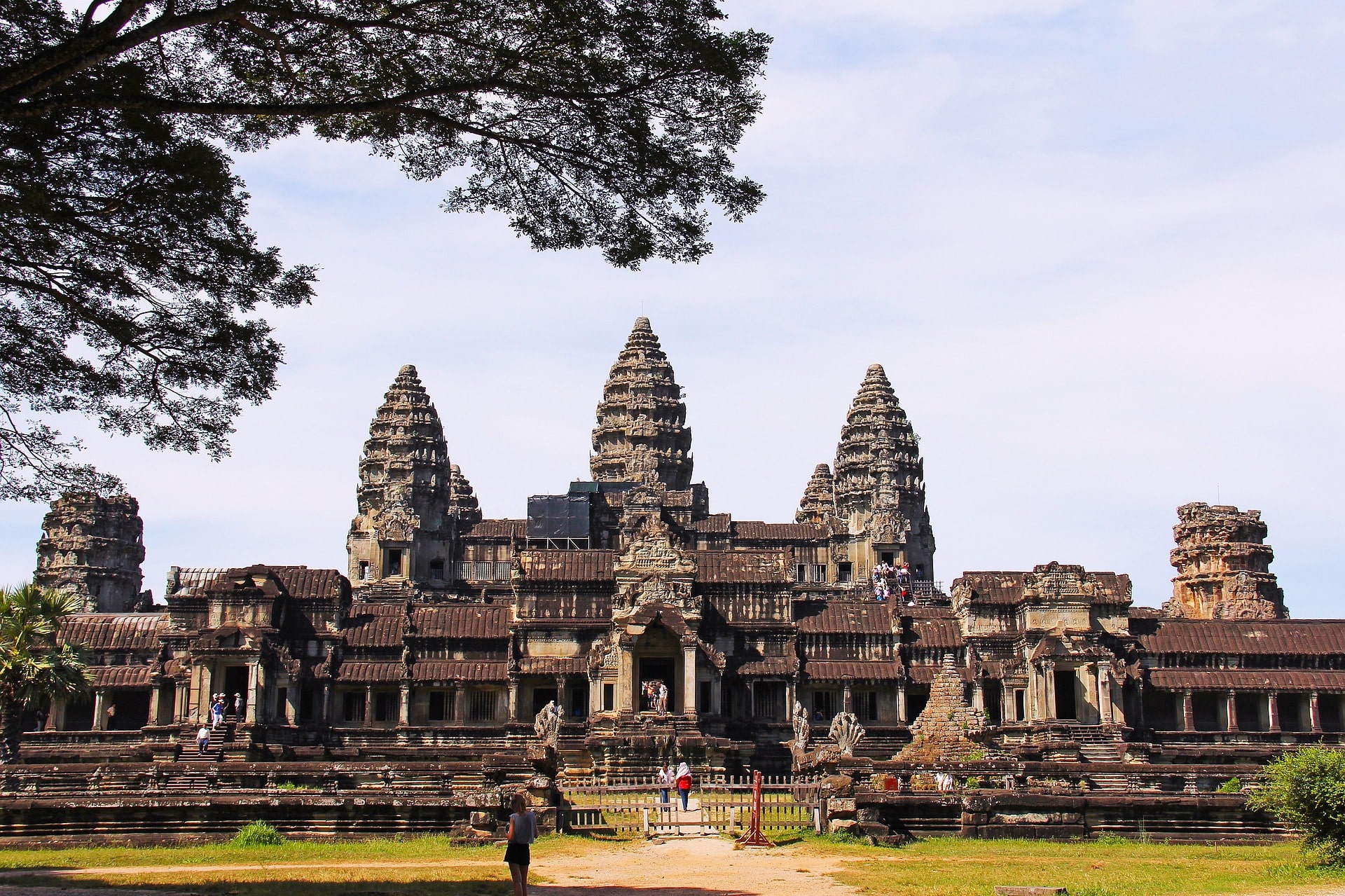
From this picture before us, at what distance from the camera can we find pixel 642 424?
308ft

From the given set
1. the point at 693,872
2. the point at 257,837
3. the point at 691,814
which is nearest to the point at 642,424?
the point at 691,814

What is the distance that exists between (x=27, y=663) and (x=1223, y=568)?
214ft

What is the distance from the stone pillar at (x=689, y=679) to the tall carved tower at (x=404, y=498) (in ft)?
110

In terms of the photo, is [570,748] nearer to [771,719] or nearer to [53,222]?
[771,719]

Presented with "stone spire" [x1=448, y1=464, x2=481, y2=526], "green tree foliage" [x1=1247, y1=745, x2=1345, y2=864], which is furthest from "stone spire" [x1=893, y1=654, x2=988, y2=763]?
"stone spire" [x1=448, y1=464, x2=481, y2=526]

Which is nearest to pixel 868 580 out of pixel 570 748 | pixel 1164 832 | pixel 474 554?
pixel 474 554

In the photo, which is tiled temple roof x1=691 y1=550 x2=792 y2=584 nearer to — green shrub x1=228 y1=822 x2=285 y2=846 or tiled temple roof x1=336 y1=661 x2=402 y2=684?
tiled temple roof x1=336 y1=661 x2=402 y2=684

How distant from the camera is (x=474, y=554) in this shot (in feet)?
274

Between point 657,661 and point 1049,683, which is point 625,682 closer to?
point 657,661

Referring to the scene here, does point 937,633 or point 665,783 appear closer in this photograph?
point 665,783

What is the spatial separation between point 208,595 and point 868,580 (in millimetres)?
40392

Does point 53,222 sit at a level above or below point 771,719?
above

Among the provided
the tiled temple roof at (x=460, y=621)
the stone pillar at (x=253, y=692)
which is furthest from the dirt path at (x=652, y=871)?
the tiled temple roof at (x=460, y=621)

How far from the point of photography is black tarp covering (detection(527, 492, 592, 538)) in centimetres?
7975
